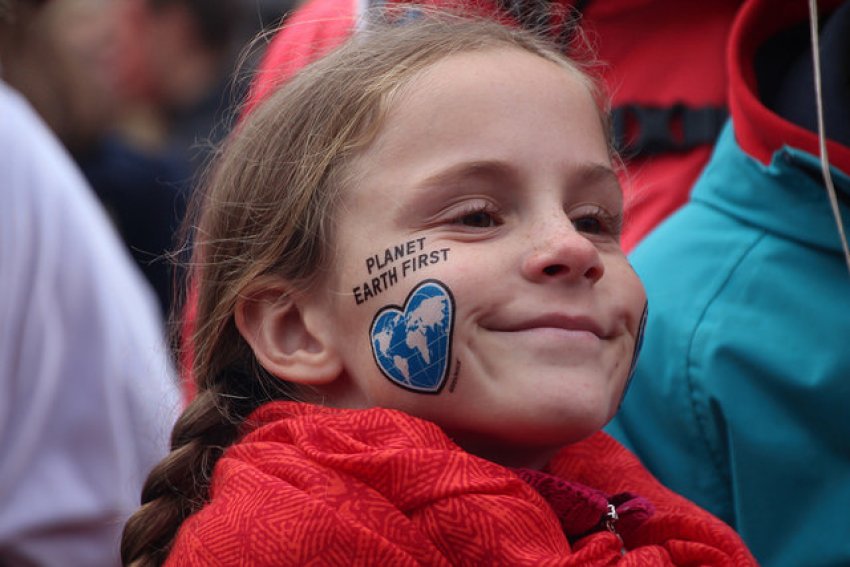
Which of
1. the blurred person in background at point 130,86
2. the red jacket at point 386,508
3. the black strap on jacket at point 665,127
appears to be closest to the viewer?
the red jacket at point 386,508

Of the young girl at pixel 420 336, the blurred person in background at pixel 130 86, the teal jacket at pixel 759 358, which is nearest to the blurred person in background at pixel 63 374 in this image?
the blurred person in background at pixel 130 86

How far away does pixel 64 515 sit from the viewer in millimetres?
3586

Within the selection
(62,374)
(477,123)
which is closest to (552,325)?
(477,123)

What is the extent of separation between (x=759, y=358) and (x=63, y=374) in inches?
76.7

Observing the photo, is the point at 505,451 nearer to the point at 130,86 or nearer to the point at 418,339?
the point at 418,339

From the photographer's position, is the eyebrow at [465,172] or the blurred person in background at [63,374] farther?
the blurred person in background at [63,374]

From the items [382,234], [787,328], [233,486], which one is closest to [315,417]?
[233,486]

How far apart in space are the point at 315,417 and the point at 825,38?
1263 millimetres

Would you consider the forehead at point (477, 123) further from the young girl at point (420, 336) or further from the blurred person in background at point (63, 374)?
the blurred person in background at point (63, 374)

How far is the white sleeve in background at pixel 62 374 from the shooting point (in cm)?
355

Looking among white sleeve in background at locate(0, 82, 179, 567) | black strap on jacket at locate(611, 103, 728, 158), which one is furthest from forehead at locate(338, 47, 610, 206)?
white sleeve in background at locate(0, 82, 179, 567)

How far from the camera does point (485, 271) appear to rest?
6.66ft

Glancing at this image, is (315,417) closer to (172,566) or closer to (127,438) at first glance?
(172,566)

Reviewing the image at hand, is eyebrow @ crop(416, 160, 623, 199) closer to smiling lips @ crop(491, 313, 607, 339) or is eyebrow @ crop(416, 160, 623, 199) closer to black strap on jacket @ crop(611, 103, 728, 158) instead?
smiling lips @ crop(491, 313, 607, 339)
